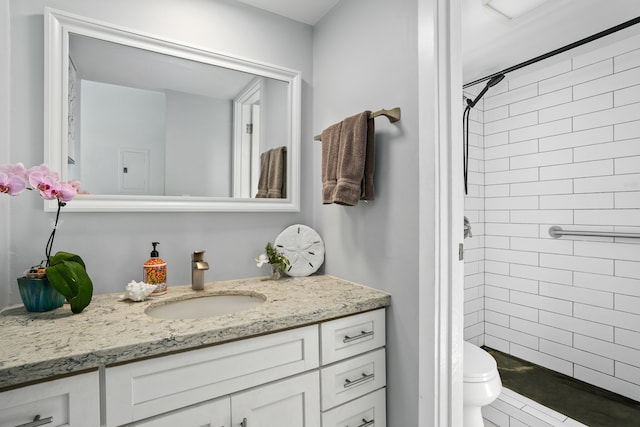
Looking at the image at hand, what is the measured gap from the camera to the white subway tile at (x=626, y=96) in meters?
1.74

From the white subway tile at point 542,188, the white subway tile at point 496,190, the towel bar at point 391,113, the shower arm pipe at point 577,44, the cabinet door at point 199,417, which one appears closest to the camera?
the cabinet door at point 199,417

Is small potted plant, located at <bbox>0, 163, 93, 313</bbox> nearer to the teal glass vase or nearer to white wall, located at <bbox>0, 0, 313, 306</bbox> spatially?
the teal glass vase

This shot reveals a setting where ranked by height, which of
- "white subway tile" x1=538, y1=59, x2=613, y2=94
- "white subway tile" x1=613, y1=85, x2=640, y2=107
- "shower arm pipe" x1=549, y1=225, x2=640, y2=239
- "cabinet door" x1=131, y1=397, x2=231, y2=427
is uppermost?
"white subway tile" x1=538, y1=59, x2=613, y2=94

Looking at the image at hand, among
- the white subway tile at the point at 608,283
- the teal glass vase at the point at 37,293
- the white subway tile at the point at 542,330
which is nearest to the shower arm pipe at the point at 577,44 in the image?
the white subway tile at the point at 608,283

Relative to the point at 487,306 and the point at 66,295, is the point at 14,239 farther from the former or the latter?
the point at 487,306

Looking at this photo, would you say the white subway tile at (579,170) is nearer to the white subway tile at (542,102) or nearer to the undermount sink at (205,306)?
the white subway tile at (542,102)

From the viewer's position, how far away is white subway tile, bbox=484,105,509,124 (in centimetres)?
236

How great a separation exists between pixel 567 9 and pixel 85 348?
2234mm

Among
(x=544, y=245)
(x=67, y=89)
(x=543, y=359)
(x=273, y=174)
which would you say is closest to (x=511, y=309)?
(x=543, y=359)

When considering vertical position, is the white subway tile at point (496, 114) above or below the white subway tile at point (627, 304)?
above

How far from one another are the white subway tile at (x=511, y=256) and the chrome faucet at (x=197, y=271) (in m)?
2.19

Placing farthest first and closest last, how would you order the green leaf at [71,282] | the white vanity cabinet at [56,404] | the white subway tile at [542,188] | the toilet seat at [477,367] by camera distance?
the white subway tile at [542,188] → the toilet seat at [477,367] → the green leaf at [71,282] → the white vanity cabinet at [56,404]

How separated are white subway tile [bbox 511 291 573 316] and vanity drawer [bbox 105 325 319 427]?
1.95m

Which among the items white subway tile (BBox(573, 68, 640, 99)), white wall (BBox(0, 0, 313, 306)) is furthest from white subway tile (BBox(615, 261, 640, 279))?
white wall (BBox(0, 0, 313, 306))
